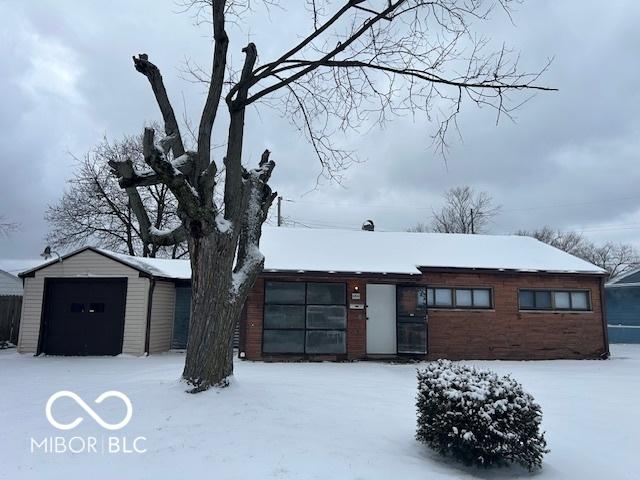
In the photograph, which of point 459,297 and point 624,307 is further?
point 624,307

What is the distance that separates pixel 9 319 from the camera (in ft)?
54.8

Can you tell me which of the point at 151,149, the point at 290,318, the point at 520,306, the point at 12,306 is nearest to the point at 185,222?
the point at 151,149

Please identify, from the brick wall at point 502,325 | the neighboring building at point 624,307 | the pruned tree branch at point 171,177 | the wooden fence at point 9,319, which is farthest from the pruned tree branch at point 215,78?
the neighboring building at point 624,307

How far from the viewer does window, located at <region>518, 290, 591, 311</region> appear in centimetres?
1419

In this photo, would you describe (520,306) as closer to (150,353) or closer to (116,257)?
(150,353)

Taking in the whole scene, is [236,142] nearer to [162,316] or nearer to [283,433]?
[283,433]

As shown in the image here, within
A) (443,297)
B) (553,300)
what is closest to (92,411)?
(443,297)

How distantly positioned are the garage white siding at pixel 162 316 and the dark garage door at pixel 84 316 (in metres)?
0.92

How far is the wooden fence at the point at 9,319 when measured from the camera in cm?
1650

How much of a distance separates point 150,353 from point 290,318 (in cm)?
476

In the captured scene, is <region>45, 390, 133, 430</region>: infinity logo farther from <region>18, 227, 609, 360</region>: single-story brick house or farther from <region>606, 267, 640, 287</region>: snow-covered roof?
<region>606, 267, 640, 287</region>: snow-covered roof

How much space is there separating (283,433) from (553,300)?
1218 cm

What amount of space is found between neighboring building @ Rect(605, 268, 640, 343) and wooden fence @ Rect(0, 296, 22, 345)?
2377cm

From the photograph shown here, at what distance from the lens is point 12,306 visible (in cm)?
1683
